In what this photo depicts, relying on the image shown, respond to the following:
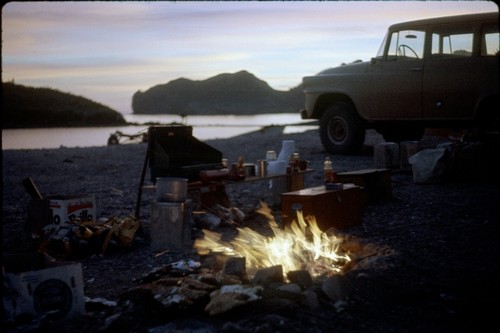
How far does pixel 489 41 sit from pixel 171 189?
6360 millimetres

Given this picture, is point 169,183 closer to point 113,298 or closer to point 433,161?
point 113,298

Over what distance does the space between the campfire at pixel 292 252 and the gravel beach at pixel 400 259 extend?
1.30 ft

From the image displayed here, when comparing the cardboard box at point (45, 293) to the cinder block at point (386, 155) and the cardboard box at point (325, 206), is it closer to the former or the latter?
the cardboard box at point (325, 206)

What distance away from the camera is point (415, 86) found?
11.1m

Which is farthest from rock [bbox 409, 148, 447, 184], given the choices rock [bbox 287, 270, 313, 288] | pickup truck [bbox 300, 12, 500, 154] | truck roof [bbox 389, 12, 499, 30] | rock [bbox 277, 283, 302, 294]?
rock [bbox 277, 283, 302, 294]

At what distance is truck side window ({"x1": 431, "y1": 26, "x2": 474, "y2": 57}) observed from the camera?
10477 mm

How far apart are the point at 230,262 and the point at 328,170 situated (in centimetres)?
317

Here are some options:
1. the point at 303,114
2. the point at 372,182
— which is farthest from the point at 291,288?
the point at 303,114

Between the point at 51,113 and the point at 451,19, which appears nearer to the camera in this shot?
the point at 451,19

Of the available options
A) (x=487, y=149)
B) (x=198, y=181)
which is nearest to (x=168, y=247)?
(x=198, y=181)

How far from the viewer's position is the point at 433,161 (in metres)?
8.88

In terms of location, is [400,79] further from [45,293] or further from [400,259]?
[45,293]

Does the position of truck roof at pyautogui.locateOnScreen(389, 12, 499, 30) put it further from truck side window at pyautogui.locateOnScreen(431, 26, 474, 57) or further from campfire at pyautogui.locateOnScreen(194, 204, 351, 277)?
campfire at pyautogui.locateOnScreen(194, 204, 351, 277)

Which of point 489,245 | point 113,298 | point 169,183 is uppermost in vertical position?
point 169,183
